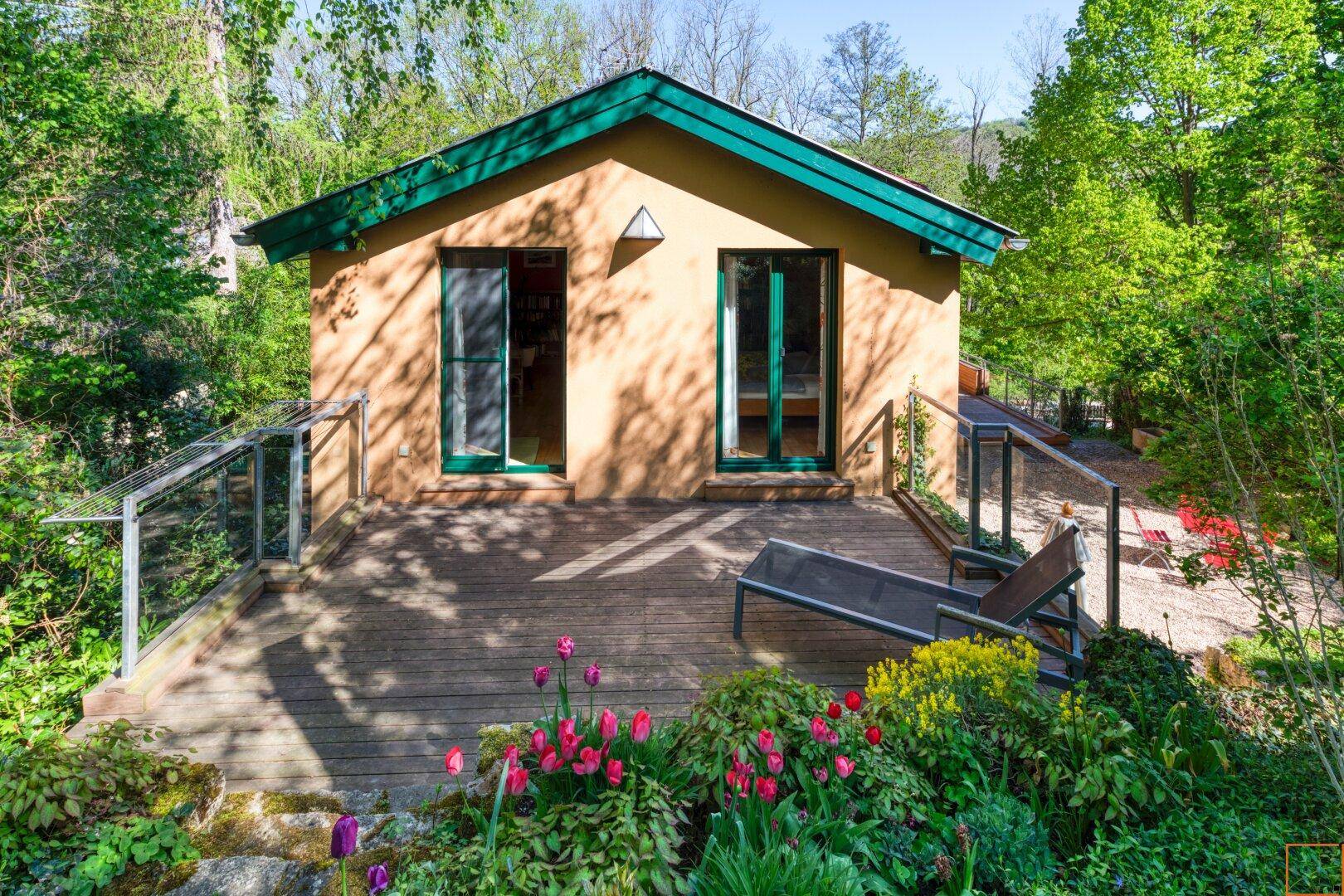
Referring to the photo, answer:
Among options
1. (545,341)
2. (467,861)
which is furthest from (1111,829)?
(545,341)

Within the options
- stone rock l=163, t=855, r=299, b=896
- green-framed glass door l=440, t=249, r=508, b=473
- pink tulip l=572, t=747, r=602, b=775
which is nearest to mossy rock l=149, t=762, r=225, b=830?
stone rock l=163, t=855, r=299, b=896

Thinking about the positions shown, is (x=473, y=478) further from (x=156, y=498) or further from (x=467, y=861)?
(x=467, y=861)

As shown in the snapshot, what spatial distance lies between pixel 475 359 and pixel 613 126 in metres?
2.64

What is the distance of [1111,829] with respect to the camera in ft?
11.3

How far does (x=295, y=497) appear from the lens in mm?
6328

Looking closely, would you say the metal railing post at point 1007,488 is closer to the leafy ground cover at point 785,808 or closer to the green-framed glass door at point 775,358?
the leafy ground cover at point 785,808

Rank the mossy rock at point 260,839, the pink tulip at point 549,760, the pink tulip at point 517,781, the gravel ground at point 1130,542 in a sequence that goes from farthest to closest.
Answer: the gravel ground at point 1130,542 < the mossy rock at point 260,839 < the pink tulip at point 549,760 < the pink tulip at point 517,781

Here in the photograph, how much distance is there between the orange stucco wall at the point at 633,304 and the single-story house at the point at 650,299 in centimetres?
2

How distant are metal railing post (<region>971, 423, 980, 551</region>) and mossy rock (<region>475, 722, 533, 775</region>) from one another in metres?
3.90

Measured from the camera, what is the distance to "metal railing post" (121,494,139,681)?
4.43m

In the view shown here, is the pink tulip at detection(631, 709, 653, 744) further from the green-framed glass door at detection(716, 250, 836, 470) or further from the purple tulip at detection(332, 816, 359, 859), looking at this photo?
the green-framed glass door at detection(716, 250, 836, 470)

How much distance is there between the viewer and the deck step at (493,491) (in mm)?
8516

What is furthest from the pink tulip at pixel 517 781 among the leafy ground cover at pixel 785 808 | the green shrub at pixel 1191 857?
the green shrub at pixel 1191 857

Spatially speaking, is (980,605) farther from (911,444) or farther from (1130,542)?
(1130,542)
